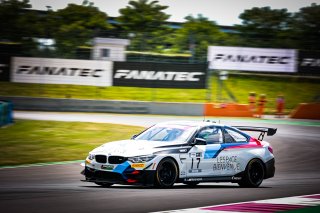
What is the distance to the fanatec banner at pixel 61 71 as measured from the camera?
32469 millimetres

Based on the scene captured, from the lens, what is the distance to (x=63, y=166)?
1451 centimetres

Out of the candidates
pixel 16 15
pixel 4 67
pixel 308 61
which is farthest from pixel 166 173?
pixel 16 15

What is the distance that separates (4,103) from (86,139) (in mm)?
3607

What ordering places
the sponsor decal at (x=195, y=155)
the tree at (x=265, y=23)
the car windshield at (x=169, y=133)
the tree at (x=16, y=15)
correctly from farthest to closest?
the tree at (x=265, y=23) < the tree at (x=16, y=15) < the car windshield at (x=169, y=133) < the sponsor decal at (x=195, y=155)

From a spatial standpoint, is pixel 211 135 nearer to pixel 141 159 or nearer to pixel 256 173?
pixel 256 173

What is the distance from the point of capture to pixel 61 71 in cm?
3275

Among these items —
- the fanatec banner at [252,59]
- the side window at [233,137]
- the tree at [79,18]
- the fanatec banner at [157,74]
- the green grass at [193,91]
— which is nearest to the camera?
the side window at [233,137]

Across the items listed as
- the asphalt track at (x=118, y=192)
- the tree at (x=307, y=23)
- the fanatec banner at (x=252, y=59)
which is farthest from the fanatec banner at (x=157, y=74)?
the asphalt track at (x=118, y=192)

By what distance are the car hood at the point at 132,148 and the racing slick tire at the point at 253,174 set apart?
2004 millimetres

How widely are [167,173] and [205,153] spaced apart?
1040 mm

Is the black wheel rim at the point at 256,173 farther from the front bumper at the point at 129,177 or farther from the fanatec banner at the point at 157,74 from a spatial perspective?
the fanatec banner at the point at 157,74

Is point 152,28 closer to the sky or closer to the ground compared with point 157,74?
closer to the sky

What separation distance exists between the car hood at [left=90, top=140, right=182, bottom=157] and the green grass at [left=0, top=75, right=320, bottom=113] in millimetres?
21652

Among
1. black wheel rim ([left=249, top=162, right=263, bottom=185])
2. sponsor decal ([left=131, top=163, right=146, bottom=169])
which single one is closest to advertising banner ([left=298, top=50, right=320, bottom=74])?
black wheel rim ([left=249, top=162, right=263, bottom=185])
